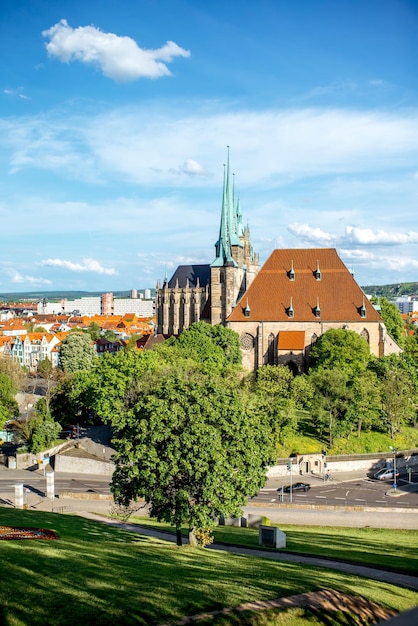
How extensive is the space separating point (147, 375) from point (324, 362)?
74.5ft

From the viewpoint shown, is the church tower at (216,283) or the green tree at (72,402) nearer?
the green tree at (72,402)

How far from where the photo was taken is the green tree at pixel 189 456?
1111 inches

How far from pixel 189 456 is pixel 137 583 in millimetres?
9969

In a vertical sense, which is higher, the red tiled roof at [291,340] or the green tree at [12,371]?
the red tiled roof at [291,340]

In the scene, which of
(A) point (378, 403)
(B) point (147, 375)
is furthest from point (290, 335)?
(B) point (147, 375)

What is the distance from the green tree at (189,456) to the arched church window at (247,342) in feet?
183

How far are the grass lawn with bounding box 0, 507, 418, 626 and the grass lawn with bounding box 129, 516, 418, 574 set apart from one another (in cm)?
443

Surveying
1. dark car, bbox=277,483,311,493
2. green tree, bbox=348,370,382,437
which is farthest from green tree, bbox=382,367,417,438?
dark car, bbox=277,483,311,493

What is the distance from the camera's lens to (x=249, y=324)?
86.8m

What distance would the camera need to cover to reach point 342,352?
73812 mm

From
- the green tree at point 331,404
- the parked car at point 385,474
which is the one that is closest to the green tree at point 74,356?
the green tree at point 331,404

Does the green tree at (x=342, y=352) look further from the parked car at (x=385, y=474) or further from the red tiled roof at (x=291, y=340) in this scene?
the parked car at (x=385, y=474)

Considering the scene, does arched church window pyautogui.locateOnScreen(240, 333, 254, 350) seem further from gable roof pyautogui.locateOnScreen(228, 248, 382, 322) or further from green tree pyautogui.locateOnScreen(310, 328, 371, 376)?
green tree pyautogui.locateOnScreen(310, 328, 371, 376)

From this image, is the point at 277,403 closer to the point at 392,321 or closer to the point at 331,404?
the point at 331,404
